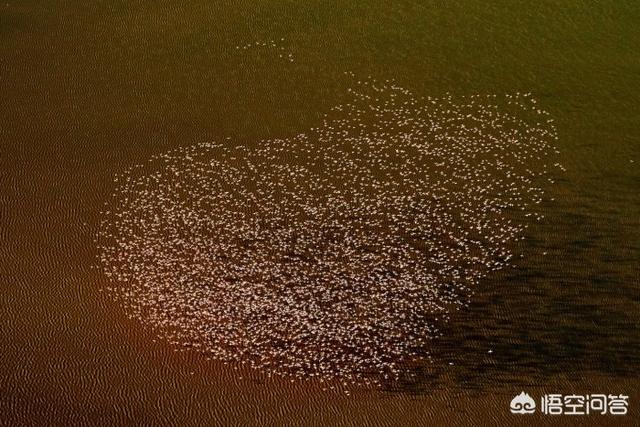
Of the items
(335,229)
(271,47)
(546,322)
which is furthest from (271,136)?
(546,322)

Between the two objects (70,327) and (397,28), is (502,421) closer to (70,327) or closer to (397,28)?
(70,327)

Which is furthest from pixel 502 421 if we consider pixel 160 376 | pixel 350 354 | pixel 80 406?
pixel 80 406
